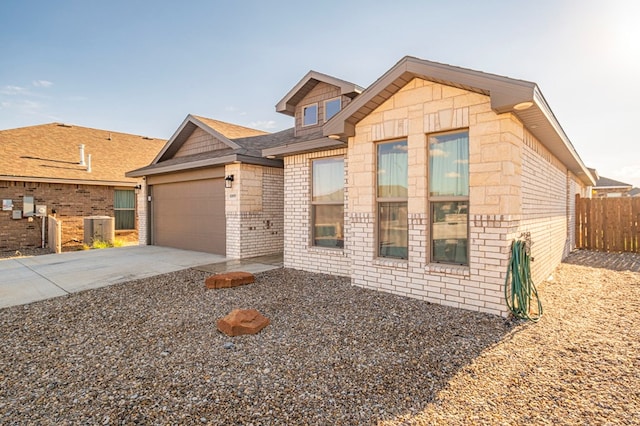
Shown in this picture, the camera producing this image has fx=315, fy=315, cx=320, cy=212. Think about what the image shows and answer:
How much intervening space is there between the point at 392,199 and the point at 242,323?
3299 mm

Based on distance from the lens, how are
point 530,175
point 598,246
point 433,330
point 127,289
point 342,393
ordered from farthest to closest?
point 598,246
point 127,289
point 530,175
point 433,330
point 342,393

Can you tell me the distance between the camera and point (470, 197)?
4.73 meters

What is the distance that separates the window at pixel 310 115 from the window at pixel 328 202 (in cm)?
227

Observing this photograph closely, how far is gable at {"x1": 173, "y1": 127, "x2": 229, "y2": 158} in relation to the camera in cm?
1107

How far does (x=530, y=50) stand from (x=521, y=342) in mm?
6389

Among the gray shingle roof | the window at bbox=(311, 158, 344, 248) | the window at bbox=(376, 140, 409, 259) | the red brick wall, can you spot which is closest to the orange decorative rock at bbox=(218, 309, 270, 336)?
the window at bbox=(376, 140, 409, 259)

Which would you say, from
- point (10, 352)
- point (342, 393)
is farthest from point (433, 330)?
point (10, 352)

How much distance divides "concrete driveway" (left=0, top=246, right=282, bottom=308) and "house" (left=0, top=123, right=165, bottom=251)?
489cm

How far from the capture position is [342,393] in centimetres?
271

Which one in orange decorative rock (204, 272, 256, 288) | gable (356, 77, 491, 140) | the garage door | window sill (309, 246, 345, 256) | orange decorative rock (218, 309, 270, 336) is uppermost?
gable (356, 77, 491, 140)

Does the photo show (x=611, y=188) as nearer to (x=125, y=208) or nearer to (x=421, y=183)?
(x=421, y=183)

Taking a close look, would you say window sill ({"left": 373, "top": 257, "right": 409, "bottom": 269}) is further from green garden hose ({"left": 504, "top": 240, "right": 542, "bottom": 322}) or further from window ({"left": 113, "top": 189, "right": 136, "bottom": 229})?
window ({"left": 113, "top": 189, "right": 136, "bottom": 229})

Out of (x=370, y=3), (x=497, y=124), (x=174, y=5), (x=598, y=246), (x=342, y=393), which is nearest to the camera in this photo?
(x=342, y=393)

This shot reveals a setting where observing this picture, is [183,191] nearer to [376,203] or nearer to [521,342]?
[376,203]
